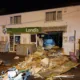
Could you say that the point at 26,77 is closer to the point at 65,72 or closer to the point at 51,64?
the point at 51,64

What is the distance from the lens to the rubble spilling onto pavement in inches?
77.4

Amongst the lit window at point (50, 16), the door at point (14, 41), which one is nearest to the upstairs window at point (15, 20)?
the door at point (14, 41)

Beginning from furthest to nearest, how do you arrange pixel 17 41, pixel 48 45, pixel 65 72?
pixel 17 41 < pixel 48 45 < pixel 65 72

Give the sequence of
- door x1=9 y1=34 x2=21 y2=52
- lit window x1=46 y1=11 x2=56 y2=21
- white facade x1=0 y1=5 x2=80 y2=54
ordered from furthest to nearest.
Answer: door x1=9 y1=34 x2=21 y2=52
lit window x1=46 y1=11 x2=56 y2=21
white facade x1=0 y1=5 x2=80 y2=54

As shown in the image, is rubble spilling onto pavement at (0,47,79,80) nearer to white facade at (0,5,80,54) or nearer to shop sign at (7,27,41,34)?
white facade at (0,5,80,54)

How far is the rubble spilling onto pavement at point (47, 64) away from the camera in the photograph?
6.45 ft

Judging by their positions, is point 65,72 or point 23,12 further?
point 23,12

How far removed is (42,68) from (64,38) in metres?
0.43

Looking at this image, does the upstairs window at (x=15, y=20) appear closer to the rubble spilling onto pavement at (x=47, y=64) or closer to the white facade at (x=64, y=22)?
the white facade at (x=64, y=22)

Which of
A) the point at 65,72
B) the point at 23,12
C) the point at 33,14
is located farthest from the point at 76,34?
the point at 23,12

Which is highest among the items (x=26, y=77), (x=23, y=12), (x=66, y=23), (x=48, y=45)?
(x=23, y=12)

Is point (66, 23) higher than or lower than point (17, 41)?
higher

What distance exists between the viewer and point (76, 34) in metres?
1.96

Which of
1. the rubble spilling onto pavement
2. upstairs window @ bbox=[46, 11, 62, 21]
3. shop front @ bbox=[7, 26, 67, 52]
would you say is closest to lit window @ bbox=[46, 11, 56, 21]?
upstairs window @ bbox=[46, 11, 62, 21]
